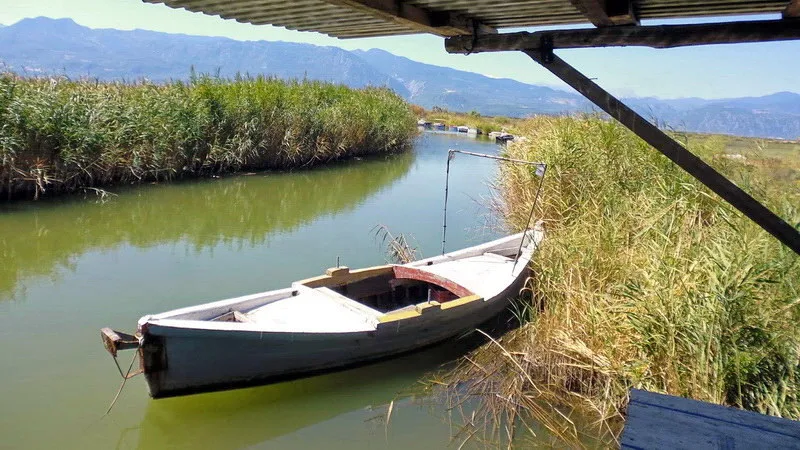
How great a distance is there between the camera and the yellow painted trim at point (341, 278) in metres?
5.59

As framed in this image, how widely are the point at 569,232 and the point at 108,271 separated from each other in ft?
18.1

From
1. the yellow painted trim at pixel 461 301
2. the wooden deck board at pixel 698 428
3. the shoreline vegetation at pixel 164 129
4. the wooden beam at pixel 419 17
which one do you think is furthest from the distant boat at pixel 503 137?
the wooden deck board at pixel 698 428

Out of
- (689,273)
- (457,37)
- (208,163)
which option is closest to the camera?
(457,37)

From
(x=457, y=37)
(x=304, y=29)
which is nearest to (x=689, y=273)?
(x=457, y=37)

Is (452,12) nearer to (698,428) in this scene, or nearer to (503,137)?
(698,428)

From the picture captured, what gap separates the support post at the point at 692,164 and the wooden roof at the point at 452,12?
11.5 inches

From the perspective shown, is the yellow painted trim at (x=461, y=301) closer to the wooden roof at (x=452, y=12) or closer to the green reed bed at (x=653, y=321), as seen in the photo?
the green reed bed at (x=653, y=321)

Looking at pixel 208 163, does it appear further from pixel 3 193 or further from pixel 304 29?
pixel 304 29

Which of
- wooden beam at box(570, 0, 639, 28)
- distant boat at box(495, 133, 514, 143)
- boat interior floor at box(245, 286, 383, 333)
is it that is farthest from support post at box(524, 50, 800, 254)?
distant boat at box(495, 133, 514, 143)

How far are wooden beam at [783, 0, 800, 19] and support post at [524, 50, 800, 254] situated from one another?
2.01 feet

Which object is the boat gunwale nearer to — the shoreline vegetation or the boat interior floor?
the boat interior floor

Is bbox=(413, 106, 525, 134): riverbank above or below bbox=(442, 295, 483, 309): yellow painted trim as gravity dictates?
above

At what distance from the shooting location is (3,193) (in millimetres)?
10352

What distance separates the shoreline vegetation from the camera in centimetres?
1052
